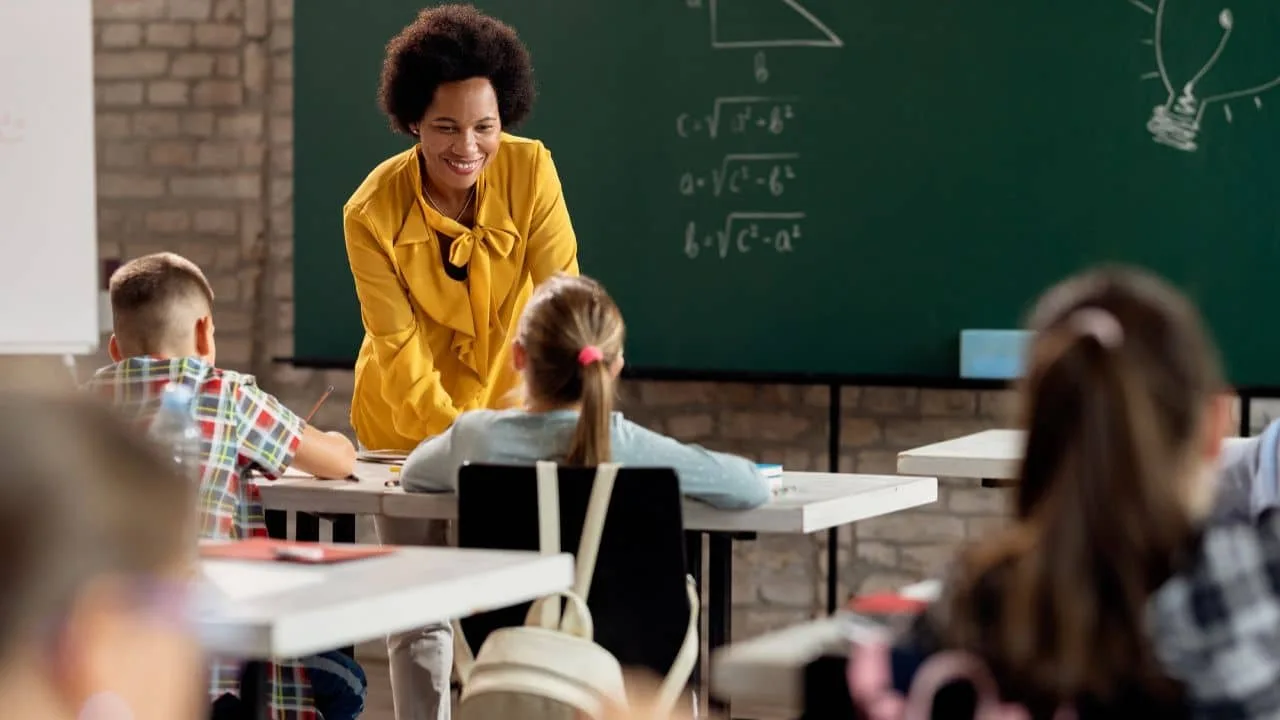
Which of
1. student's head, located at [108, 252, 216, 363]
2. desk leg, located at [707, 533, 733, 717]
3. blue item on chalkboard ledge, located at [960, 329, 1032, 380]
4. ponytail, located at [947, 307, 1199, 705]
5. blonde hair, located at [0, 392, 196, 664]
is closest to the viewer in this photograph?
blonde hair, located at [0, 392, 196, 664]

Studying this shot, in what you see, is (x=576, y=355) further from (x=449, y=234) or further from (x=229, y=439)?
(x=449, y=234)

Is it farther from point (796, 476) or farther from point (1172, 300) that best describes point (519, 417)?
point (1172, 300)

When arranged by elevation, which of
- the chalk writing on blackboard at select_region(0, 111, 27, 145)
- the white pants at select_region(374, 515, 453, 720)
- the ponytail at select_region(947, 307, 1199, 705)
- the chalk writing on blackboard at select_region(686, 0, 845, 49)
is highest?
the chalk writing on blackboard at select_region(686, 0, 845, 49)

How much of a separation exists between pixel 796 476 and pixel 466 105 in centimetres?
100

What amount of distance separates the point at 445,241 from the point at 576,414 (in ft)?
3.24

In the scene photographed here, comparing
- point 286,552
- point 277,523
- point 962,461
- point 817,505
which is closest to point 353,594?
point 286,552

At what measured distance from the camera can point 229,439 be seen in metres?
2.91

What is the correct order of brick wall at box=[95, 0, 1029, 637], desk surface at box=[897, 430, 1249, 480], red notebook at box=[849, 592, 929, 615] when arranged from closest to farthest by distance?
red notebook at box=[849, 592, 929, 615] < desk surface at box=[897, 430, 1249, 480] < brick wall at box=[95, 0, 1029, 637]

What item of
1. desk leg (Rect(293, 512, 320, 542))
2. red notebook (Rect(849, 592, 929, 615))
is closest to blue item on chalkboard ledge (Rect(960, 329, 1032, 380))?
desk leg (Rect(293, 512, 320, 542))

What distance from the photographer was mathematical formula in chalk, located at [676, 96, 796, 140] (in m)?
4.95

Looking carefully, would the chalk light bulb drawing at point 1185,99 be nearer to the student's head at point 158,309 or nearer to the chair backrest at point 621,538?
the chair backrest at point 621,538

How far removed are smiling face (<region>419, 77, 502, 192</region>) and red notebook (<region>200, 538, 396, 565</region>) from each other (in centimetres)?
134

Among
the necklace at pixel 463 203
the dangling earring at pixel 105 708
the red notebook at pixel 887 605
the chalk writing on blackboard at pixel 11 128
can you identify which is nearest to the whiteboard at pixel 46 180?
the chalk writing on blackboard at pixel 11 128

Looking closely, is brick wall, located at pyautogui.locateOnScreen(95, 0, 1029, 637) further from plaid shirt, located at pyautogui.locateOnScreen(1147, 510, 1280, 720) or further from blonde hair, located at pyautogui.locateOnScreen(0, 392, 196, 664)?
blonde hair, located at pyautogui.locateOnScreen(0, 392, 196, 664)
